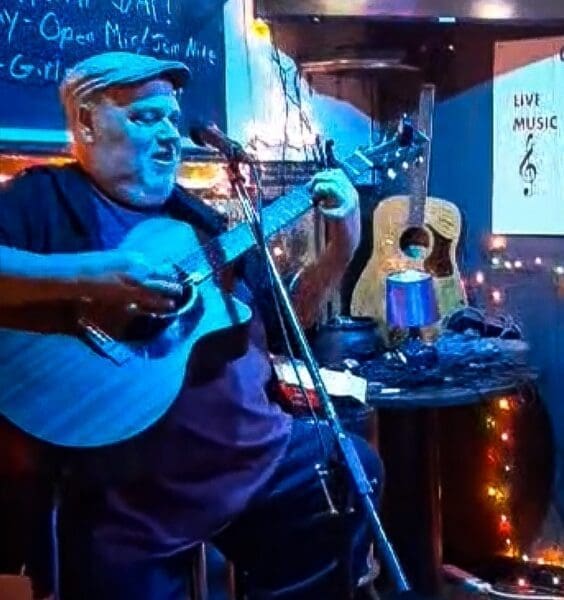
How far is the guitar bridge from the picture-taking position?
1587 mm

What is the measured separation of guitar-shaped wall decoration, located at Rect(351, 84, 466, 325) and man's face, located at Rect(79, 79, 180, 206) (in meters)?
0.74

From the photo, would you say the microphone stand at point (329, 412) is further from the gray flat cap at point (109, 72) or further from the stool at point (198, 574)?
the stool at point (198, 574)

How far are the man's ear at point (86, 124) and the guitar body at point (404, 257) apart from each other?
0.82 metres

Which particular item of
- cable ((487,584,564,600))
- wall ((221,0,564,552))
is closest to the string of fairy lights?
wall ((221,0,564,552))

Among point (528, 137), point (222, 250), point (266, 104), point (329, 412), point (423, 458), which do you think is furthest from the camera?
point (528, 137)

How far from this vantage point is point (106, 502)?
1.64 m

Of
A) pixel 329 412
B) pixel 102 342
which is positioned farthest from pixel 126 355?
pixel 329 412

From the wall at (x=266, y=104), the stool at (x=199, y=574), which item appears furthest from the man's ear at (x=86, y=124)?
the stool at (x=199, y=574)

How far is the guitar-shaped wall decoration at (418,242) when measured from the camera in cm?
234

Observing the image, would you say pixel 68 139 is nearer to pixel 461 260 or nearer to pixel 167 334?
pixel 167 334

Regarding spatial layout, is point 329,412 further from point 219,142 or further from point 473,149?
point 473,149

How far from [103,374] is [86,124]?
1.17ft

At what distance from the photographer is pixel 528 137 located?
250 cm

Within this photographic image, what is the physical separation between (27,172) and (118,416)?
0.37 meters
